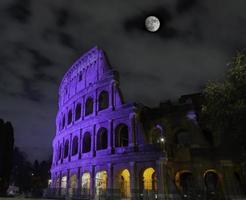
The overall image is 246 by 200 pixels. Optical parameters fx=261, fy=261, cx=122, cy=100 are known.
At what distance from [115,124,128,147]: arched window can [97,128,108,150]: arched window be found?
7.23 feet

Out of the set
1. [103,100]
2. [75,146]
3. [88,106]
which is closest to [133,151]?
[103,100]

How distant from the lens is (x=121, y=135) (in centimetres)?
2936

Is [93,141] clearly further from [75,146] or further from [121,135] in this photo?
[75,146]

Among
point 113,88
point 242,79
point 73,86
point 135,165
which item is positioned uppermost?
point 73,86

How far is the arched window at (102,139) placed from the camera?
29797 mm

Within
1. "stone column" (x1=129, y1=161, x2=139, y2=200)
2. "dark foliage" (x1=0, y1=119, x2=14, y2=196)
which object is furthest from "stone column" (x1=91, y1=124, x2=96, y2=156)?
"dark foliage" (x1=0, y1=119, x2=14, y2=196)

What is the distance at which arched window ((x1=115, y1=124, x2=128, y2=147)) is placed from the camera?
28.2m

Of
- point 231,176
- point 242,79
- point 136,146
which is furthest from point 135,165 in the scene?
point 242,79

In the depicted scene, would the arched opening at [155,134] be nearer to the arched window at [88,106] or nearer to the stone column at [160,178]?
the stone column at [160,178]

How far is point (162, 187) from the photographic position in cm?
2217

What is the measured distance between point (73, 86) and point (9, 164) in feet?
45.2

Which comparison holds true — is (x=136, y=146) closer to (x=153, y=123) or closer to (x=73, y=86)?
(x=153, y=123)

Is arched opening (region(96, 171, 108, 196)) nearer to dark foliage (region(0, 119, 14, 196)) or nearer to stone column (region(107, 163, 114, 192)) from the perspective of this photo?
stone column (region(107, 163, 114, 192))

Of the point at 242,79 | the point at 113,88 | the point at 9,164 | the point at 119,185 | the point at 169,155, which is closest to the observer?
the point at 242,79
